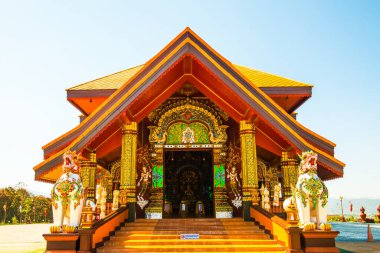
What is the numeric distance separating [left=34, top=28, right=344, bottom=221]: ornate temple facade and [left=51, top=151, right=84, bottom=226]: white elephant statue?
112cm

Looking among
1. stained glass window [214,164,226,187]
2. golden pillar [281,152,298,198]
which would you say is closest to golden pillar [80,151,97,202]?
stained glass window [214,164,226,187]

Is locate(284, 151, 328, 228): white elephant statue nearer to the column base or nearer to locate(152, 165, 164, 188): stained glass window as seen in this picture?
the column base

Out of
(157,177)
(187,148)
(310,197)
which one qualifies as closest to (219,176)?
(187,148)

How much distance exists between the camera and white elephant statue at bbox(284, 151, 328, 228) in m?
7.50

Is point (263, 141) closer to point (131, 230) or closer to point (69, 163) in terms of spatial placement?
point (131, 230)

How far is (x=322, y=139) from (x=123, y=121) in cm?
559

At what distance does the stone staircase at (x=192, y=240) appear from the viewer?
7641 millimetres

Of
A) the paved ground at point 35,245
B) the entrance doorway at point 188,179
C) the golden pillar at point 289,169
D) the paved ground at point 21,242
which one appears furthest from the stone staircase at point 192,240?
the entrance doorway at point 188,179

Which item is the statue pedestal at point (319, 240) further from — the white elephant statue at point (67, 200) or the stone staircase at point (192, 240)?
the white elephant statue at point (67, 200)

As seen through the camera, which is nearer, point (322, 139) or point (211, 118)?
point (322, 139)

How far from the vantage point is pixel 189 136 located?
12.0 metres

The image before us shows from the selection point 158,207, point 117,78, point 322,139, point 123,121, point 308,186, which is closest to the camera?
point 308,186

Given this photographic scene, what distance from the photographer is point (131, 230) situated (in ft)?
28.9

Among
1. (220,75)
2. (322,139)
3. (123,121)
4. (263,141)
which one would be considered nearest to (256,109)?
(220,75)
